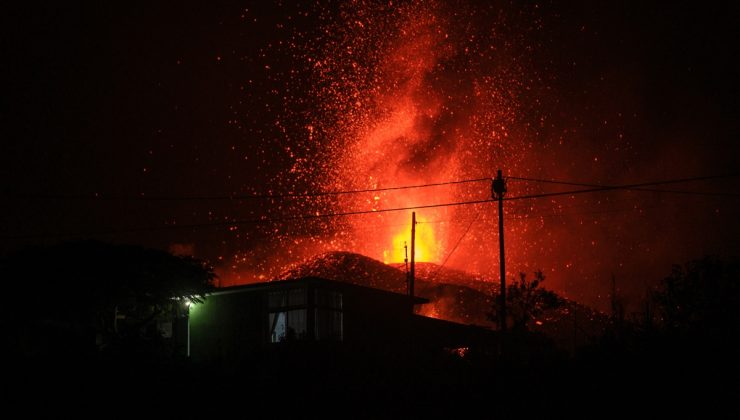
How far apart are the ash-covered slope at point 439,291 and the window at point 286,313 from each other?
183ft

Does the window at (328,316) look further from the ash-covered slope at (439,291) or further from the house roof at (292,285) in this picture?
the ash-covered slope at (439,291)

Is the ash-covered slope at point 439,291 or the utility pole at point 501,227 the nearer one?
the utility pole at point 501,227

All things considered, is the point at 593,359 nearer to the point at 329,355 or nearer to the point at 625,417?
the point at 625,417

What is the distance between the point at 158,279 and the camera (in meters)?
27.3

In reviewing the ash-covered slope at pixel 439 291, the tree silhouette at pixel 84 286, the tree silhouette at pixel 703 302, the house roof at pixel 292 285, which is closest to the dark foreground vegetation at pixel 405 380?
the tree silhouette at pixel 703 302

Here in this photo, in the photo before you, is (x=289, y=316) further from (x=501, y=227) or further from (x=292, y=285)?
(x=501, y=227)

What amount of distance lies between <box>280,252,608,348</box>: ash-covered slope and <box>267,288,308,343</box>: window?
183ft

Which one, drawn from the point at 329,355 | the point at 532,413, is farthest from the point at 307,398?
the point at 532,413

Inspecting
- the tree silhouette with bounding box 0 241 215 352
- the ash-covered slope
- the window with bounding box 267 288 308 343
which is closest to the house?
the window with bounding box 267 288 308 343

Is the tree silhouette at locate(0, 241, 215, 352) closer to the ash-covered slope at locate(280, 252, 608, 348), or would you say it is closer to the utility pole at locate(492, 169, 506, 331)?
the utility pole at locate(492, 169, 506, 331)

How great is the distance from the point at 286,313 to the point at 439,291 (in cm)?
→ 6875

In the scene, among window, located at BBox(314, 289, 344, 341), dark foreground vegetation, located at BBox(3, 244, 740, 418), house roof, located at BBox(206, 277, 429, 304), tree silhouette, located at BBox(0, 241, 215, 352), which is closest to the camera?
dark foreground vegetation, located at BBox(3, 244, 740, 418)

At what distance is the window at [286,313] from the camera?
2859 centimetres

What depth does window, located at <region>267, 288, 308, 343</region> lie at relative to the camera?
93.8ft
